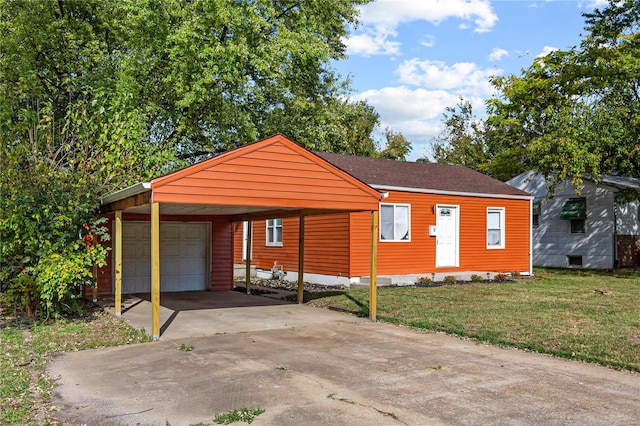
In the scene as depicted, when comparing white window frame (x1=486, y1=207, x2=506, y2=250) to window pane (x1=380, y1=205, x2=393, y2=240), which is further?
white window frame (x1=486, y1=207, x2=506, y2=250)

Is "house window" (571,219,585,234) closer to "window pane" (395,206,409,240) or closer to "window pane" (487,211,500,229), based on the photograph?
"window pane" (487,211,500,229)

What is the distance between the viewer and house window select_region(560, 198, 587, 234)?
2241cm

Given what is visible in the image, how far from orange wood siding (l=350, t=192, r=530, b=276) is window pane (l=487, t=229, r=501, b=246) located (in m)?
0.26

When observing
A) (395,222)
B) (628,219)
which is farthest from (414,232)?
(628,219)

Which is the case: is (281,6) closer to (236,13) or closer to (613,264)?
(236,13)

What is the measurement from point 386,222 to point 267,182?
775 cm

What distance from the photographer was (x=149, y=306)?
1186cm

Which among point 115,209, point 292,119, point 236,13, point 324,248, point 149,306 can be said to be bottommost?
point 149,306

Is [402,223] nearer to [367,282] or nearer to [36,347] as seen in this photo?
[367,282]

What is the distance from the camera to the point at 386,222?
52.8 feet

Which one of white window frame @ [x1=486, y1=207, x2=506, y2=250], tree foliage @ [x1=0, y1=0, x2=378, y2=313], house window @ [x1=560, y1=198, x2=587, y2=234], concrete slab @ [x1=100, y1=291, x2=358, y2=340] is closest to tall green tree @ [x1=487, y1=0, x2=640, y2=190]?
house window @ [x1=560, y1=198, x2=587, y2=234]

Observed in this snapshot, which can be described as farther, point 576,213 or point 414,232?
point 576,213

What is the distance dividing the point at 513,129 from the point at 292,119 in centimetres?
1095

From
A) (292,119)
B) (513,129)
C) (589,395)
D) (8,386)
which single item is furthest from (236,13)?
(513,129)
